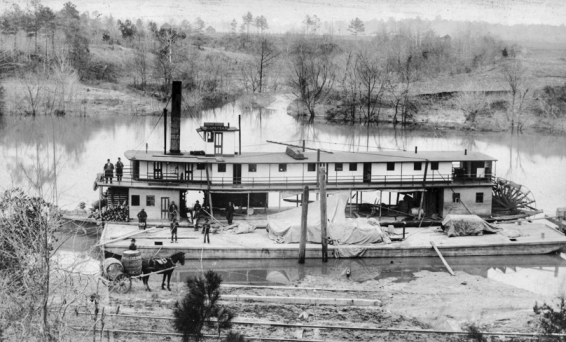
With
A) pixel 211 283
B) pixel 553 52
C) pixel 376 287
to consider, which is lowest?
pixel 376 287

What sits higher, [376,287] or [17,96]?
[17,96]

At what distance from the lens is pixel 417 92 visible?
11500cm

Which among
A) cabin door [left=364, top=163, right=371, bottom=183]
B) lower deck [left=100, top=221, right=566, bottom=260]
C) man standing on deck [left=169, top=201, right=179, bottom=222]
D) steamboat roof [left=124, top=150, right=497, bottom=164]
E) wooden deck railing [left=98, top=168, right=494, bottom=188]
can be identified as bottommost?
lower deck [left=100, top=221, right=566, bottom=260]

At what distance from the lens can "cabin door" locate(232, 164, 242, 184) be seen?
142 feet

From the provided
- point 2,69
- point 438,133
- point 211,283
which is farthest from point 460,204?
point 2,69

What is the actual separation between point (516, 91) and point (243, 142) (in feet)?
155

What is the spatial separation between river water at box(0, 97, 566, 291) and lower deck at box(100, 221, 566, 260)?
38.5 ft

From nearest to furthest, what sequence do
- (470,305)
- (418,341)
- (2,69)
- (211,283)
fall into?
1. (211,283)
2. (418,341)
3. (470,305)
4. (2,69)

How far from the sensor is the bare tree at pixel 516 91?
10212 cm

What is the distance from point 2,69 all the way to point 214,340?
97.1 metres

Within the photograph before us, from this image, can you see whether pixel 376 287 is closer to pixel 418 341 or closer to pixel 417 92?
pixel 418 341

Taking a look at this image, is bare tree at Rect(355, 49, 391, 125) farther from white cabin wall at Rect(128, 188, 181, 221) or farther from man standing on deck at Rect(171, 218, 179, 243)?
man standing on deck at Rect(171, 218, 179, 243)

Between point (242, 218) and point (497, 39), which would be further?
point (497, 39)

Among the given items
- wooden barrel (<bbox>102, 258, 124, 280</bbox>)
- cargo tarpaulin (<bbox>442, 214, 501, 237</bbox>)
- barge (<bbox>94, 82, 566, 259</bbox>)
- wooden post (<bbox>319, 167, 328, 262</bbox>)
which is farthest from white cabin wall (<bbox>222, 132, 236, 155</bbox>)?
wooden barrel (<bbox>102, 258, 124, 280</bbox>)
